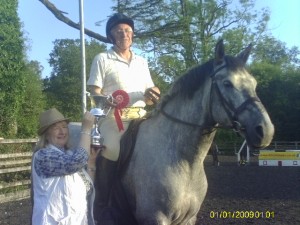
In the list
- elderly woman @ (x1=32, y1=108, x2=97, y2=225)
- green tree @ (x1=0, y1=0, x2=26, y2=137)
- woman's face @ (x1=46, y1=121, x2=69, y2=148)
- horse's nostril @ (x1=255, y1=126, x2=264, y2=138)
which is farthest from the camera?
green tree @ (x1=0, y1=0, x2=26, y2=137)

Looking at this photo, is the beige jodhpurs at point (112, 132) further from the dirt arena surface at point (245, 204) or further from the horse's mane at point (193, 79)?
the dirt arena surface at point (245, 204)

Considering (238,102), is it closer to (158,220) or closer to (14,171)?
(158,220)

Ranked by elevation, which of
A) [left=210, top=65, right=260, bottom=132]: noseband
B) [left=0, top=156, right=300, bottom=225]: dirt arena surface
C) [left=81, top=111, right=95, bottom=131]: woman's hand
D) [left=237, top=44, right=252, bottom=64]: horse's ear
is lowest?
[left=0, top=156, right=300, bottom=225]: dirt arena surface

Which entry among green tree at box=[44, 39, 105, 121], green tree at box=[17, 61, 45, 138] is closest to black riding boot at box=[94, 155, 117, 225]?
green tree at box=[17, 61, 45, 138]

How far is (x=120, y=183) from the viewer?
150 inches

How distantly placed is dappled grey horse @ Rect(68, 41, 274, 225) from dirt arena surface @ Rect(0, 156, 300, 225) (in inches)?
153

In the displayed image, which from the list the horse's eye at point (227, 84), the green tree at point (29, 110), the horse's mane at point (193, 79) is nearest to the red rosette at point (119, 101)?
the horse's mane at point (193, 79)

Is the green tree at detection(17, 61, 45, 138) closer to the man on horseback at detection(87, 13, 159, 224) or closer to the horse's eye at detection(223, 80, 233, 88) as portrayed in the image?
the man on horseback at detection(87, 13, 159, 224)

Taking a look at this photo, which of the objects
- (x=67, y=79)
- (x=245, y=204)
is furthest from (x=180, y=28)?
(x=67, y=79)

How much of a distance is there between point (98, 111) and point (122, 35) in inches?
32.7

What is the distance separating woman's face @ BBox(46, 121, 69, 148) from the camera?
366 centimetres

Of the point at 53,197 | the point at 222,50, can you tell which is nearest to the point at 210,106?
the point at 222,50

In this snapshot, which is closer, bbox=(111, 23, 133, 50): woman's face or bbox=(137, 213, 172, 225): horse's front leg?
bbox=(137, 213, 172, 225): horse's front leg

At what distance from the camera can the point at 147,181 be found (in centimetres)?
351
